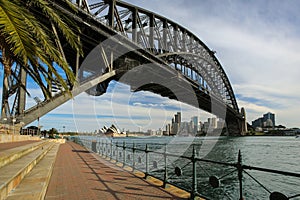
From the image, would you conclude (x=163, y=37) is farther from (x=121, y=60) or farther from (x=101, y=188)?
(x=101, y=188)

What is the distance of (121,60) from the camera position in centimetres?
3325

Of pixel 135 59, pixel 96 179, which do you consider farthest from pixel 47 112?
pixel 96 179

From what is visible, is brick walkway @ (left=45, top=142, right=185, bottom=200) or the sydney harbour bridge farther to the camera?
the sydney harbour bridge

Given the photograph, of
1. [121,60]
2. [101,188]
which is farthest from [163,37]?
[101,188]

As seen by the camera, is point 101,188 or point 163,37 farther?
point 163,37

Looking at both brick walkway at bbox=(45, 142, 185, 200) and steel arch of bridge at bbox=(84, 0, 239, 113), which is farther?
steel arch of bridge at bbox=(84, 0, 239, 113)

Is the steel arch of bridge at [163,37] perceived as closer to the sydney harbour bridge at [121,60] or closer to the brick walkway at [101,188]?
the sydney harbour bridge at [121,60]

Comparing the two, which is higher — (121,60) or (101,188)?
(121,60)

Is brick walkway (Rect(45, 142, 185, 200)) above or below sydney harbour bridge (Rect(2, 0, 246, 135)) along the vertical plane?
below

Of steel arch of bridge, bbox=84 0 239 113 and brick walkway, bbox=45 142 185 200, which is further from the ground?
steel arch of bridge, bbox=84 0 239 113

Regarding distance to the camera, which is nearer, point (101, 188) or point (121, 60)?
point (101, 188)

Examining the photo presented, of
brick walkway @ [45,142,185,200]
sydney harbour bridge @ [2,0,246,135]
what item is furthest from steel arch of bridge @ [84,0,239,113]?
brick walkway @ [45,142,185,200]

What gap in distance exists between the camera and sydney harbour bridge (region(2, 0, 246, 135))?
2334 centimetres

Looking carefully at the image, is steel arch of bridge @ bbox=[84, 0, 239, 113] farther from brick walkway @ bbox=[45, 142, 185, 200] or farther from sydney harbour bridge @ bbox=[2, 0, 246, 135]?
brick walkway @ bbox=[45, 142, 185, 200]
